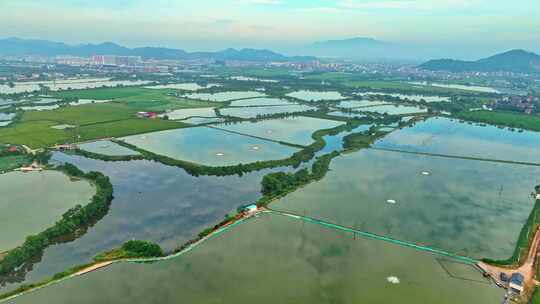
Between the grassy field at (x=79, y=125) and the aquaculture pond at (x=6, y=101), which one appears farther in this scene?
the aquaculture pond at (x=6, y=101)

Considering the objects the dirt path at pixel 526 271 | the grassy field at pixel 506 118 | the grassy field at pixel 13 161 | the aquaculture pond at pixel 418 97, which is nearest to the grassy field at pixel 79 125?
the grassy field at pixel 13 161

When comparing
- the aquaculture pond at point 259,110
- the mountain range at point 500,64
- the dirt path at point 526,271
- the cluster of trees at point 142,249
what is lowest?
the cluster of trees at point 142,249

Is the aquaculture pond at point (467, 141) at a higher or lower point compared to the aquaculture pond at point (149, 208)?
higher

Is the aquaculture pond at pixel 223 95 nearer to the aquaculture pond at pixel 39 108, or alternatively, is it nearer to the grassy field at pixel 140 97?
the grassy field at pixel 140 97

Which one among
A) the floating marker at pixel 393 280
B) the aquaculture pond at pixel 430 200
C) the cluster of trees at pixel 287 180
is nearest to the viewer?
the floating marker at pixel 393 280

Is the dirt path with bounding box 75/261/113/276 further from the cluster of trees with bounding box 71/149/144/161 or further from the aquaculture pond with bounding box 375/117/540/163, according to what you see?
the aquaculture pond with bounding box 375/117/540/163

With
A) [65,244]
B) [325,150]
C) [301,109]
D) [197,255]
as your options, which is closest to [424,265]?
[197,255]

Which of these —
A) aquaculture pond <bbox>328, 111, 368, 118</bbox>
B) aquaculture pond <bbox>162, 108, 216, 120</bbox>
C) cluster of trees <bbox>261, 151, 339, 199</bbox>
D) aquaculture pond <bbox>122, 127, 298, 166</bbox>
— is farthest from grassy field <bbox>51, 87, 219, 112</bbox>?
cluster of trees <bbox>261, 151, 339, 199</bbox>
